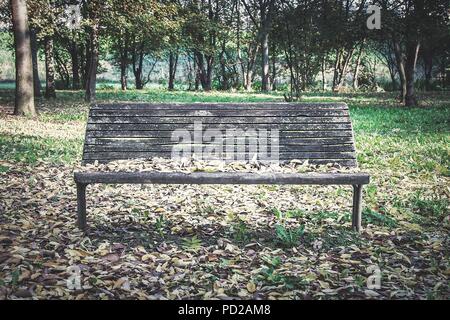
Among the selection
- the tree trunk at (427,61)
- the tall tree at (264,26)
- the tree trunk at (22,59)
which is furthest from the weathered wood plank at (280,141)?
the tree trunk at (427,61)

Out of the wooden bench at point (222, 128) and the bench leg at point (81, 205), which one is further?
the wooden bench at point (222, 128)

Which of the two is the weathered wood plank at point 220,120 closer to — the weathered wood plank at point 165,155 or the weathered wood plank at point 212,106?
the weathered wood plank at point 212,106

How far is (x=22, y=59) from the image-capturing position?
11461 millimetres

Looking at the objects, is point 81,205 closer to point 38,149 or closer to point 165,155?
point 165,155

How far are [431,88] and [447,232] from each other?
31.4 metres

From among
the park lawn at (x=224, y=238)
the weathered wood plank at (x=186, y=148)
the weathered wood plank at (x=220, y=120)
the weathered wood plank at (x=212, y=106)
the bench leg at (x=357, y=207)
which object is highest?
the weathered wood plank at (x=212, y=106)

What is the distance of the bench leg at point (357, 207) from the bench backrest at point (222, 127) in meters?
0.31

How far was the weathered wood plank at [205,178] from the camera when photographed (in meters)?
3.91

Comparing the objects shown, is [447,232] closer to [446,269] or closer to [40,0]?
[446,269]

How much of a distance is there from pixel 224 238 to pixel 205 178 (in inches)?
26.2

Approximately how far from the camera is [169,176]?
12.9 ft

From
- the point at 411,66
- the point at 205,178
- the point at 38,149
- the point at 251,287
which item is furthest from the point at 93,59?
the point at 251,287

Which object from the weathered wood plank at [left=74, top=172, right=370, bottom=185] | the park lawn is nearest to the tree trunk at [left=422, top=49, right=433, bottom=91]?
the park lawn
